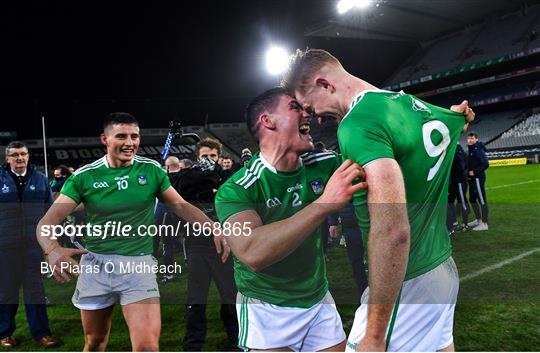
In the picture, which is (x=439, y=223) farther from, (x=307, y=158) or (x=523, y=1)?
(x=523, y=1)

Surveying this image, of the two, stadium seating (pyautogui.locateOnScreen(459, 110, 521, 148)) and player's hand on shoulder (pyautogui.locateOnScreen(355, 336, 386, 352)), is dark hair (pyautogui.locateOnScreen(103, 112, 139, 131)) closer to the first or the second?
player's hand on shoulder (pyautogui.locateOnScreen(355, 336, 386, 352))

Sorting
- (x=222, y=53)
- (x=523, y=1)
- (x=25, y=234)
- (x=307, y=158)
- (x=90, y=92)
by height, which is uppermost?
(x=523, y=1)

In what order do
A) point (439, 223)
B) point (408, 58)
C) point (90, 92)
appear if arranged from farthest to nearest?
point (408, 58)
point (90, 92)
point (439, 223)

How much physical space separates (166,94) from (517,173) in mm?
19648

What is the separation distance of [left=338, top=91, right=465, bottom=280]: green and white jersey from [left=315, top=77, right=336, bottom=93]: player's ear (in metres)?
0.17

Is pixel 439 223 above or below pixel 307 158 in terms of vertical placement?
below

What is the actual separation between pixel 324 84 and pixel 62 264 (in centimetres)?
163

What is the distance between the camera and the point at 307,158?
1762 mm

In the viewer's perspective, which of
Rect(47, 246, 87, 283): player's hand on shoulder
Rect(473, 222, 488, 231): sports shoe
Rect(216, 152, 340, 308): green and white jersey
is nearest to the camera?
Rect(216, 152, 340, 308): green and white jersey

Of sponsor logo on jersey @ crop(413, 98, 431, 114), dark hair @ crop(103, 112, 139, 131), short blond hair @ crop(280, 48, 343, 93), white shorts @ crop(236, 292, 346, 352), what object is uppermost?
dark hair @ crop(103, 112, 139, 131)

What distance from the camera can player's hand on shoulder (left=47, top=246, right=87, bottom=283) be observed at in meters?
2.01

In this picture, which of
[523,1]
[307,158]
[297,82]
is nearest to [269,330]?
[307,158]

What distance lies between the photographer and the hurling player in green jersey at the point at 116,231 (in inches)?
92.9

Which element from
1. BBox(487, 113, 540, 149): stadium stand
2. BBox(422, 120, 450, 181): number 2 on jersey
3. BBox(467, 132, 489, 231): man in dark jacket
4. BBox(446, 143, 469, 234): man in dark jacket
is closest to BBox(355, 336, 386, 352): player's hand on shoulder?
BBox(422, 120, 450, 181): number 2 on jersey
